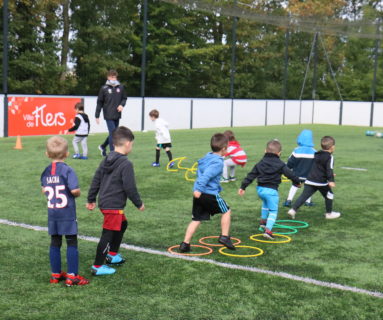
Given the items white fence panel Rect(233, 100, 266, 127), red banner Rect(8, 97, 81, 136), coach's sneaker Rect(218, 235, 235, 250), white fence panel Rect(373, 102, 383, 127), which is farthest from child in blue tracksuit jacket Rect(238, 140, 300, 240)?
white fence panel Rect(373, 102, 383, 127)

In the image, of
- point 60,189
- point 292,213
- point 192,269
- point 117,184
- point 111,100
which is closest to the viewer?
point 60,189

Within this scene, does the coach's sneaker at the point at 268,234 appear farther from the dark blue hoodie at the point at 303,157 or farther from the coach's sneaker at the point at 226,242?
the dark blue hoodie at the point at 303,157

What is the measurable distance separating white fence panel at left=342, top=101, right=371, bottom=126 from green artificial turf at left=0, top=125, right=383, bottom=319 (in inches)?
1147

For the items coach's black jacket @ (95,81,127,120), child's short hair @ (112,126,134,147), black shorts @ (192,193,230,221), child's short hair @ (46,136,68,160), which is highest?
coach's black jacket @ (95,81,127,120)

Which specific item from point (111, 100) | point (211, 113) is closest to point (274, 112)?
point (211, 113)

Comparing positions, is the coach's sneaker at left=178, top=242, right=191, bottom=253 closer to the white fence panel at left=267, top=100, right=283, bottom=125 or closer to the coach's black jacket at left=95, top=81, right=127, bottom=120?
the coach's black jacket at left=95, top=81, right=127, bottom=120

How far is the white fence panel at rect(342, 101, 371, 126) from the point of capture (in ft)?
125

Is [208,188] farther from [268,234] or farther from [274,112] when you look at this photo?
[274,112]

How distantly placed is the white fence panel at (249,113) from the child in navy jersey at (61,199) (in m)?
28.8

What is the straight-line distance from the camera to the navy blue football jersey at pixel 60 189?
4.95 metres

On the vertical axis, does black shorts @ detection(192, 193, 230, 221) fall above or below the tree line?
below

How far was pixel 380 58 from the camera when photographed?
4903 cm

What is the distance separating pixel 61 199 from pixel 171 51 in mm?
36200

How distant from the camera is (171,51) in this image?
40.2 metres
